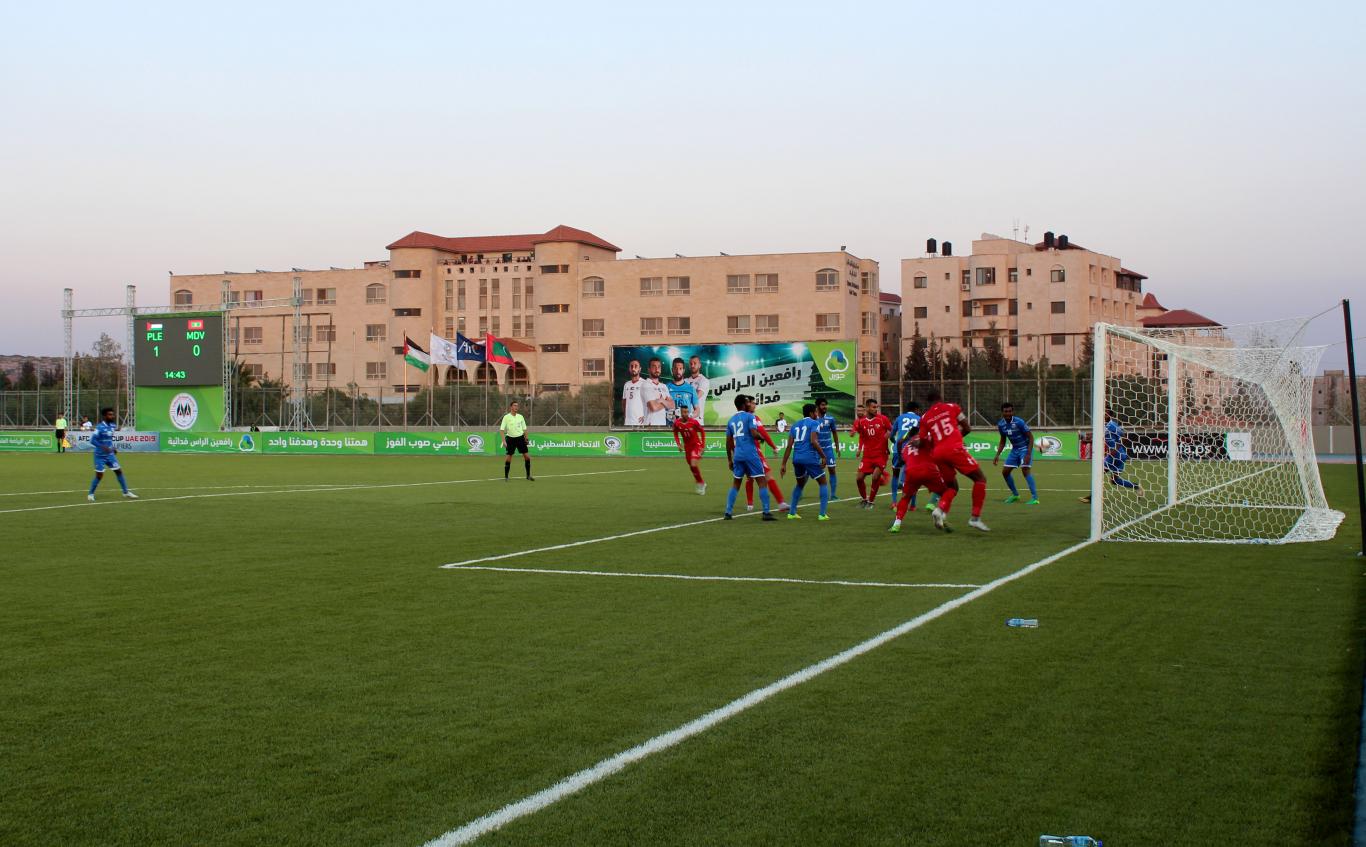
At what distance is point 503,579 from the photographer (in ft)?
37.6

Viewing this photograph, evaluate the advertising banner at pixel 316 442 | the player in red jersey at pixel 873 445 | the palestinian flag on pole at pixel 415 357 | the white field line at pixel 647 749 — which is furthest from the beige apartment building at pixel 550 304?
the white field line at pixel 647 749

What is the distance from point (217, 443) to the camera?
5181cm

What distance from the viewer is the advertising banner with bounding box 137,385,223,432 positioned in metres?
52.6

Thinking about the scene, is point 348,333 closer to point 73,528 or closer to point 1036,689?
point 73,528

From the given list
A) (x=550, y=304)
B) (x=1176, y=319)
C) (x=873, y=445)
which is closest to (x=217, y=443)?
(x=550, y=304)

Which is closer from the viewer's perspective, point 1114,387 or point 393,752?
point 393,752

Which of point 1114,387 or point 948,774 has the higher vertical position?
point 1114,387

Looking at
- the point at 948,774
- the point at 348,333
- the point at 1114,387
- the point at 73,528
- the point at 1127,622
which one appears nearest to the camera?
the point at 948,774

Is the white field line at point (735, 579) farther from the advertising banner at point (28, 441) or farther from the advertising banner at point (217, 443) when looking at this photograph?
the advertising banner at point (28, 441)

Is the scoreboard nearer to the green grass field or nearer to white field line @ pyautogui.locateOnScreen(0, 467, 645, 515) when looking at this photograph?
white field line @ pyautogui.locateOnScreen(0, 467, 645, 515)

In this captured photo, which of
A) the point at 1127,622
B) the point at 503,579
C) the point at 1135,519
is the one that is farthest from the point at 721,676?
the point at 1135,519

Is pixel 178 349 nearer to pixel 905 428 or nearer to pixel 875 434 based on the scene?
pixel 875 434

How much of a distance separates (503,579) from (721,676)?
192 inches

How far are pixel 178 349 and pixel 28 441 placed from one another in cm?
1119
